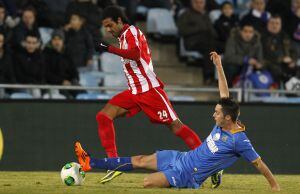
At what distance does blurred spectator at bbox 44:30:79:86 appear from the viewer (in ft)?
58.6

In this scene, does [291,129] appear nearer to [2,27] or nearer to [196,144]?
[196,144]

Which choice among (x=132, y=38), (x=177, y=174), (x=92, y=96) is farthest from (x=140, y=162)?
(x=92, y=96)

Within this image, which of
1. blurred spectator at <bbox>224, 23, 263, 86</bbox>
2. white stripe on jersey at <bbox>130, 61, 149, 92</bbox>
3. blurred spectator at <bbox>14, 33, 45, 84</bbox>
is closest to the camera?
white stripe on jersey at <bbox>130, 61, 149, 92</bbox>

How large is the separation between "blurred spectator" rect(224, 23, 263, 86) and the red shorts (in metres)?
5.24

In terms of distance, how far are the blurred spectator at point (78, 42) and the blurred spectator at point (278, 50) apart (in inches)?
135

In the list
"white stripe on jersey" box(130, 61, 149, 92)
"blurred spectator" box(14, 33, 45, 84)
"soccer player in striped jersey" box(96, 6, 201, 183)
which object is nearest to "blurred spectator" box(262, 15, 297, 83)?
"blurred spectator" box(14, 33, 45, 84)

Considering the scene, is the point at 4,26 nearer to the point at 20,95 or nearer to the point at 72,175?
the point at 20,95

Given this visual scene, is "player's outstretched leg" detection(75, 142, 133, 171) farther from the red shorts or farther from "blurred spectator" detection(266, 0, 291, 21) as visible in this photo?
"blurred spectator" detection(266, 0, 291, 21)

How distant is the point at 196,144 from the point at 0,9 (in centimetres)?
604

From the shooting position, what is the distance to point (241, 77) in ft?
61.9

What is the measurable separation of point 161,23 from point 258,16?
203 cm

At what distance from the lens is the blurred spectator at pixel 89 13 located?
1935 cm

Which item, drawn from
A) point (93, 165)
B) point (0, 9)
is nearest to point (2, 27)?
point (0, 9)

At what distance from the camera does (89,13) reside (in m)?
19.6
